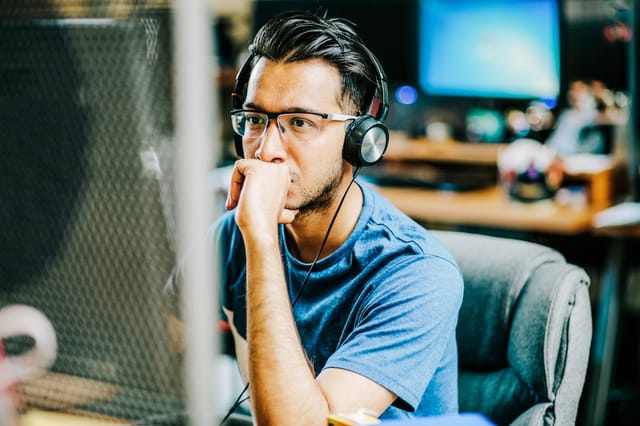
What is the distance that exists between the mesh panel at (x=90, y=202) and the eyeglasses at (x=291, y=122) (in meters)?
0.57

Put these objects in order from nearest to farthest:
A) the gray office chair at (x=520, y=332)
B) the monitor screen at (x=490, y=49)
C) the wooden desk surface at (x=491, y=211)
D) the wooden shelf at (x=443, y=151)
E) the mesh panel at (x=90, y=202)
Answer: the mesh panel at (x=90, y=202) → the gray office chair at (x=520, y=332) → the wooden desk surface at (x=491, y=211) → the monitor screen at (x=490, y=49) → the wooden shelf at (x=443, y=151)

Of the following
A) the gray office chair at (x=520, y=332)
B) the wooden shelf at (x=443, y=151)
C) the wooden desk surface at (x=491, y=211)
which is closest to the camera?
the gray office chair at (x=520, y=332)

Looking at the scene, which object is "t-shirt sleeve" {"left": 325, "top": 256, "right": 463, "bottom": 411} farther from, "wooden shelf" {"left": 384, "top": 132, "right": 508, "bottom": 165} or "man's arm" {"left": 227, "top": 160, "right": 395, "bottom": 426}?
"wooden shelf" {"left": 384, "top": 132, "right": 508, "bottom": 165}

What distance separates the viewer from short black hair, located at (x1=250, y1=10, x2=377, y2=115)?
1116mm

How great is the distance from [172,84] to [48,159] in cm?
12

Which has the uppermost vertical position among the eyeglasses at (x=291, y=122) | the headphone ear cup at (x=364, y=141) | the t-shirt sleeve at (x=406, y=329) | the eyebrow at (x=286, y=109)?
the eyebrow at (x=286, y=109)

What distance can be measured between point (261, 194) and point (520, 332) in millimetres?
443

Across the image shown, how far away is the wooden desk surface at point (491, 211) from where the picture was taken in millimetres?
2470

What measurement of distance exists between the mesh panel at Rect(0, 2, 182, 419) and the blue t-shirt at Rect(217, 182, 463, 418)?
1.59 feet

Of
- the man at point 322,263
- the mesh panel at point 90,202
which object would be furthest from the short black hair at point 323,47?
the mesh panel at point 90,202

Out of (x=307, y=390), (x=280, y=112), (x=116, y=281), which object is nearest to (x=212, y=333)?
(x=116, y=281)

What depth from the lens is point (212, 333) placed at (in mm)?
448

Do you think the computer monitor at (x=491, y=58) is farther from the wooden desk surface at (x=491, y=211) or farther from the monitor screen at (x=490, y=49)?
the wooden desk surface at (x=491, y=211)

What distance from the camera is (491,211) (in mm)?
2555
